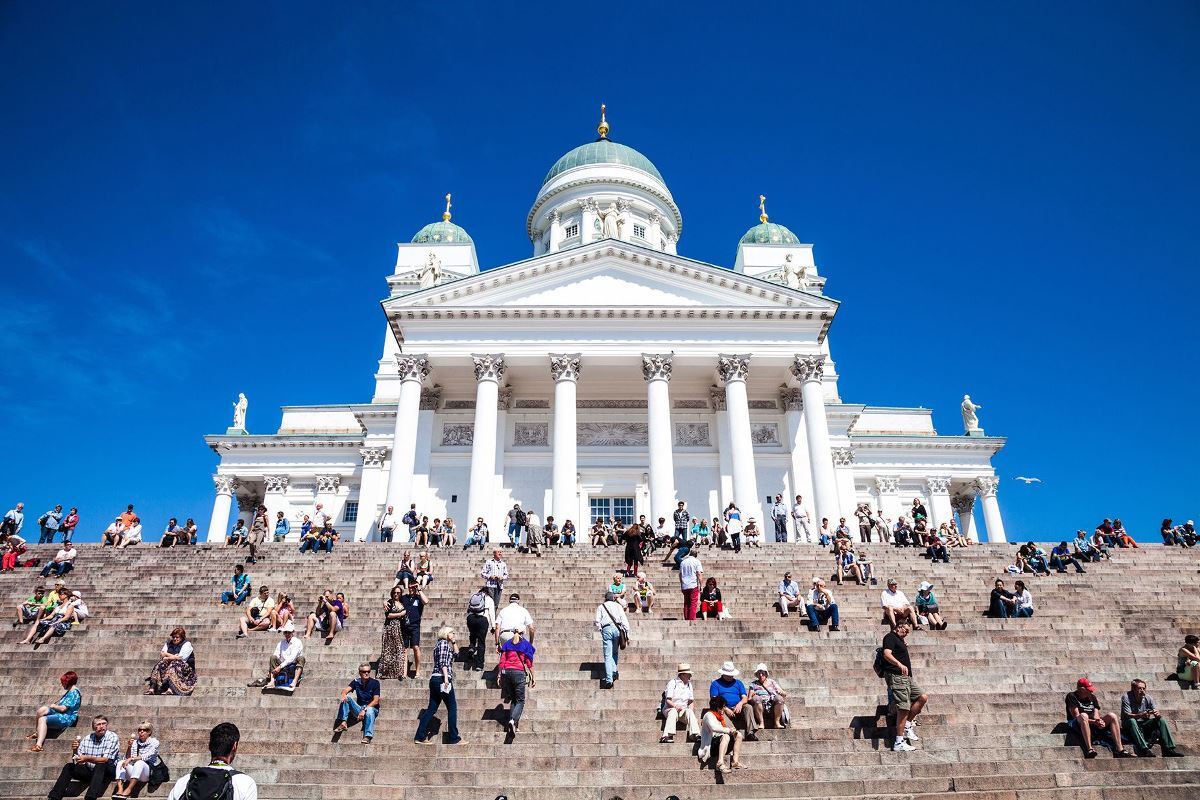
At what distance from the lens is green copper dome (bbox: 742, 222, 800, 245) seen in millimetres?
45156

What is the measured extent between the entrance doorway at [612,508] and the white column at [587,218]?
18175mm

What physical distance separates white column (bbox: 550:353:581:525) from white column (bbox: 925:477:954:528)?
2077 cm

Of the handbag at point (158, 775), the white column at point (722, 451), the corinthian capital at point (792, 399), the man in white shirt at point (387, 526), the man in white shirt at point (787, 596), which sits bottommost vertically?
the handbag at point (158, 775)

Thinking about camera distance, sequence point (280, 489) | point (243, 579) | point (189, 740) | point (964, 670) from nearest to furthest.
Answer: point (189, 740) < point (964, 670) < point (243, 579) < point (280, 489)

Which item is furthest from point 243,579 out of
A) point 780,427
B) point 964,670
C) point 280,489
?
point 280,489

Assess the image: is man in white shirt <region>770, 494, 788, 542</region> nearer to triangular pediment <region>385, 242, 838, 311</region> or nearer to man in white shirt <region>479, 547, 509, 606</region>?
triangular pediment <region>385, 242, 838, 311</region>

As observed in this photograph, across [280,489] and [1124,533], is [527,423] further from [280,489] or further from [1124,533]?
[1124,533]

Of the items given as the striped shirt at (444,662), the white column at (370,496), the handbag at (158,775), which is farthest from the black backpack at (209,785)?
the white column at (370,496)

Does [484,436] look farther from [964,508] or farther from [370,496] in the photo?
[964,508]

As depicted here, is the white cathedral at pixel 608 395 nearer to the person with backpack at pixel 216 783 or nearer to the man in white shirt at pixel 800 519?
the man in white shirt at pixel 800 519

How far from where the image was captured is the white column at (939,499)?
38000 millimetres

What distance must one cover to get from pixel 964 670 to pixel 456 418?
22797mm

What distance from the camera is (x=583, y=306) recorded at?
27.9 meters

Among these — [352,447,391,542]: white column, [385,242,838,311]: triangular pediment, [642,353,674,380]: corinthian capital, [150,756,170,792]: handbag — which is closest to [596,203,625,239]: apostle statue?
[385,242,838,311]: triangular pediment
